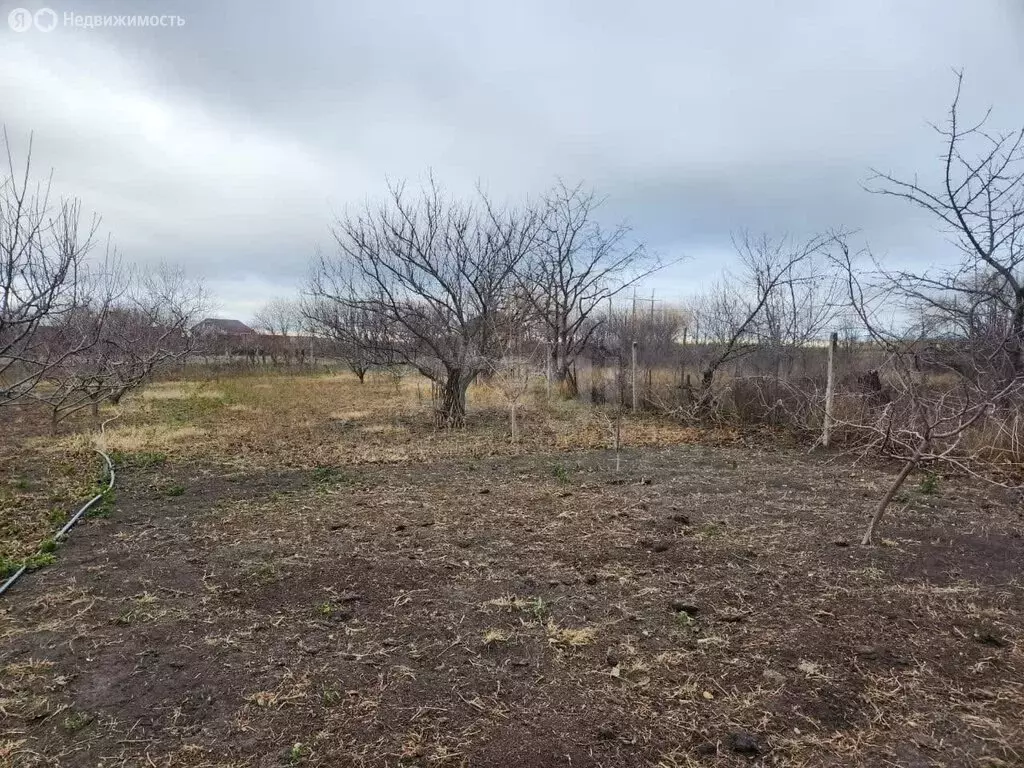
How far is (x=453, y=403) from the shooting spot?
9.51 meters

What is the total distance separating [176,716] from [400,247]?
7.92m

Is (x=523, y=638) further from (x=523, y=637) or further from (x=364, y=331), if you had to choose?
(x=364, y=331)

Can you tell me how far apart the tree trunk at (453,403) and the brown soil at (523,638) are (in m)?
4.68

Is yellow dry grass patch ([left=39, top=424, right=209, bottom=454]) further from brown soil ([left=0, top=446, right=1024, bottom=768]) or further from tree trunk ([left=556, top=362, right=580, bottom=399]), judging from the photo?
tree trunk ([left=556, top=362, right=580, bottom=399])

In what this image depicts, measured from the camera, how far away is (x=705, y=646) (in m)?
2.54

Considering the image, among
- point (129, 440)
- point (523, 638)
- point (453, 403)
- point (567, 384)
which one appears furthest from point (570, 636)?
point (567, 384)

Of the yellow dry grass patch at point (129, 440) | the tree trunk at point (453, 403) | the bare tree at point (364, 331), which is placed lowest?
the yellow dry grass patch at point (129, 440)

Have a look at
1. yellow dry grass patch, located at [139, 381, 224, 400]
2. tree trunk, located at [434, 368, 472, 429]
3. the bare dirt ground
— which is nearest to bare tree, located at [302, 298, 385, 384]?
tree trunk, located at [434, 368, 472, 429]

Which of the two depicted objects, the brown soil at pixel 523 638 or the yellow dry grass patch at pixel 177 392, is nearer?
the brown soil at pixel 523 638

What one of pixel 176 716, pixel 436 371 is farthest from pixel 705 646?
pixel 436 371

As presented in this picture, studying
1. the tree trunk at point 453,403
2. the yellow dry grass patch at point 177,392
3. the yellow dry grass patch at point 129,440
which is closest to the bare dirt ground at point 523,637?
the yellow dry grass patch at point 129,440

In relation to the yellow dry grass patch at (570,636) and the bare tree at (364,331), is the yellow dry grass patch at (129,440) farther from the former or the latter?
the yellow dry grass patch at (570,636)

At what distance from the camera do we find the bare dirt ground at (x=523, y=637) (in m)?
1.98

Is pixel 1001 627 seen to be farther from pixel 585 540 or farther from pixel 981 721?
pixel 585 540
